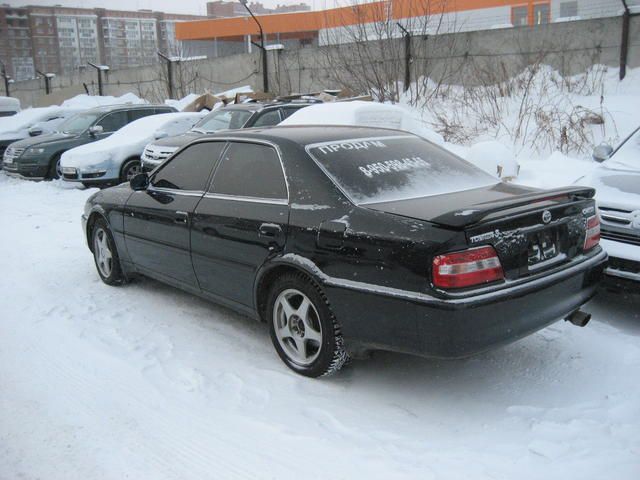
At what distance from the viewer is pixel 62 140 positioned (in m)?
13.3

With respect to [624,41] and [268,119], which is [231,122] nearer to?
[268,119]

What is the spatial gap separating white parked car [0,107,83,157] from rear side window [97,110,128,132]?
3058 millimetres

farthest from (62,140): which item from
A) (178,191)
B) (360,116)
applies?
(178,191)

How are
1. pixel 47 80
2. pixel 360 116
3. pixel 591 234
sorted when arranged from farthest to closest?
pixel 47 80 → pixel 360 116 → pixel 591 234

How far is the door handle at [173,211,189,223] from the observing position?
457cm

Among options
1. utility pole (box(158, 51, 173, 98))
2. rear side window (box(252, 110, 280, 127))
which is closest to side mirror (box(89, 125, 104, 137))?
rear side window (box(252, 110, 280, 127))

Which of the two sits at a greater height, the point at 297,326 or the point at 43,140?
the point at 43,140

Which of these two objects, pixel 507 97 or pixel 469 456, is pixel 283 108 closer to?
pixel 507 97

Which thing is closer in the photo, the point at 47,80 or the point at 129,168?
the point at 129,168

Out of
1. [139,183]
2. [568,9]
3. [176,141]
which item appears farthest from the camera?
[568,9]

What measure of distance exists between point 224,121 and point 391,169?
7.69m

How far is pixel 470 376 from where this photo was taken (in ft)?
12.4

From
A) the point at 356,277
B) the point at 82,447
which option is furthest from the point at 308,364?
the point at 82,447

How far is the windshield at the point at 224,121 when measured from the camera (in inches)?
422
